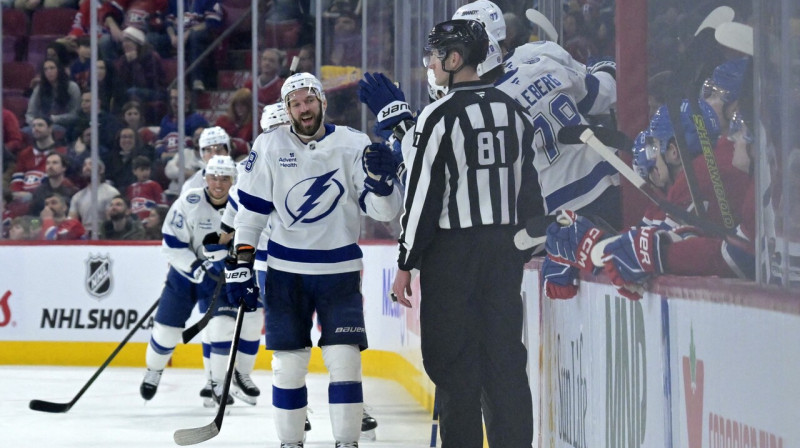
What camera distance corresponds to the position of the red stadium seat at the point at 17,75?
30.5ft

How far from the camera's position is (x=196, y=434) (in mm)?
4070

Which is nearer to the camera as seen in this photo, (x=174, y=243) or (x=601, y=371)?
(x=601, y=371)

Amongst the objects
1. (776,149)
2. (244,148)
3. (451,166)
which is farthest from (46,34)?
(776,149)

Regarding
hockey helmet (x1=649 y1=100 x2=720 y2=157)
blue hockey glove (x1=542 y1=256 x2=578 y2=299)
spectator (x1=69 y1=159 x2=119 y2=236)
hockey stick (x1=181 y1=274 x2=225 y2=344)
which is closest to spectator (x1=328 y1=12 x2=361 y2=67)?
spectator (x1=69 y1=159 x2=119 y2=236)

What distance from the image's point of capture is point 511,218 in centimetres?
307

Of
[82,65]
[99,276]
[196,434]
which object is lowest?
[196,434]

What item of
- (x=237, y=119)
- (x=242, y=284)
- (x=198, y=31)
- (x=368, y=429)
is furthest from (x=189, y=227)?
(x=198, y=31)

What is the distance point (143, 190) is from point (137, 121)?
506 millimetres

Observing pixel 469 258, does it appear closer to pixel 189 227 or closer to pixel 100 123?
pixel 189 227

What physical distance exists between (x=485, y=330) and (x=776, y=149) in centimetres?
139

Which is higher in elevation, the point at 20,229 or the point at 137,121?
the point at 137,121

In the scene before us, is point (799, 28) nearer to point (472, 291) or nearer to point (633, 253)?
point (633, 253)

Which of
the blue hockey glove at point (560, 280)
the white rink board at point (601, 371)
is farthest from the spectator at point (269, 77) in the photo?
the blue hockey glove at point (560, 280)

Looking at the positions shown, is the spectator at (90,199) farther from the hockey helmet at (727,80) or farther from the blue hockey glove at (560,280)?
the hockey helmet at (727,80)
